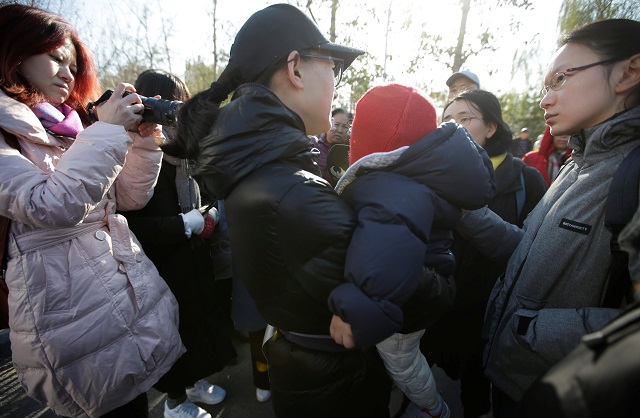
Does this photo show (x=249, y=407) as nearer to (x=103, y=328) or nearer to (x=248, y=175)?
(x=103, y=328)

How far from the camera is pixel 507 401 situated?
55.6 inches

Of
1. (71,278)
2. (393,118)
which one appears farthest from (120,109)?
(393,118)

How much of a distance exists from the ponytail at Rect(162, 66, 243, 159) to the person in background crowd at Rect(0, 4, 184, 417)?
15.5 inches

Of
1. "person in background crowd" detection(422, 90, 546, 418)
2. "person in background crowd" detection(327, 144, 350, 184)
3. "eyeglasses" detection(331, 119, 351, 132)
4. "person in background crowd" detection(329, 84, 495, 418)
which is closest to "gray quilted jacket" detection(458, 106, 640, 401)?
"person in background crowd" detection(329, 84, 495, 418)

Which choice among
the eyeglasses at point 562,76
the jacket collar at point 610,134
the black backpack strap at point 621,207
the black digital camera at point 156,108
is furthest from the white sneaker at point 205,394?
the eyeglasses at point 562,76

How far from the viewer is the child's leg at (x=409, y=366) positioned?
Result: 1.57m

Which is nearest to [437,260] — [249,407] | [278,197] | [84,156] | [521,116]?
[278,197]

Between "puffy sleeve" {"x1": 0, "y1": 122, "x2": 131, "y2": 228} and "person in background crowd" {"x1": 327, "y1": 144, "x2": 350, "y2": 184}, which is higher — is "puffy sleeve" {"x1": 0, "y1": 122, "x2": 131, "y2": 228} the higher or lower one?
the higher one

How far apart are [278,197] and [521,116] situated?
28.3m

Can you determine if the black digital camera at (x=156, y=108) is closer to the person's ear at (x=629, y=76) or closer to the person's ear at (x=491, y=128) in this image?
the person's ear at (x=629, y=76)

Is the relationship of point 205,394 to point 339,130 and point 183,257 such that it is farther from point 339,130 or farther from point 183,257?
point 339,130

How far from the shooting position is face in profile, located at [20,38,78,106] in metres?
1.34

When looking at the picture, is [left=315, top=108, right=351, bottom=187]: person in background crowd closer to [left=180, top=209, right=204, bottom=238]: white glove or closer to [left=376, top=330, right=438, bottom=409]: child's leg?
[left=180, top=209, right=204, bottom=238]: white glove

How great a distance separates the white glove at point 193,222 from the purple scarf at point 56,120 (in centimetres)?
78
